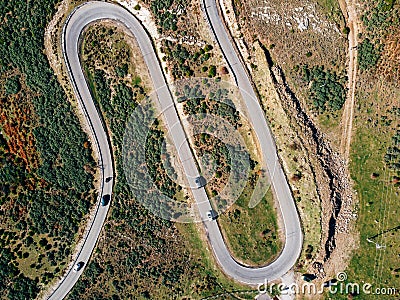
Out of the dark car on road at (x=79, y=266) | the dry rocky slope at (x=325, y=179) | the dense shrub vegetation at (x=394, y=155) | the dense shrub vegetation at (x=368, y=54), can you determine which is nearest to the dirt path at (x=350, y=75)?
the dense shrub vegetation at (x=368, y=54)

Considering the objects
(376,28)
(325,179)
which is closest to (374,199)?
(325,179)

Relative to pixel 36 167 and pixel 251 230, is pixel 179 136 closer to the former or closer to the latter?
pixel 251 230

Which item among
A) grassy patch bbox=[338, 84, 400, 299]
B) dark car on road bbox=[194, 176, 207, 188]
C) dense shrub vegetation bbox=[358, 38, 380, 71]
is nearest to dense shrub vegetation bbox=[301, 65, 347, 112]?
grassy patch bbox=[338, 84, 400, 299]

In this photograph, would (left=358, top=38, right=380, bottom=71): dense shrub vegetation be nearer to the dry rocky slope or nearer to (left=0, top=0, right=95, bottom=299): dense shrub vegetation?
the dry rocky slope

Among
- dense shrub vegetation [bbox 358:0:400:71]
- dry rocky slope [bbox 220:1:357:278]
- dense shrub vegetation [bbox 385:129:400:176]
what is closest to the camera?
dense shrub vegetation [bbox 358:0:400:71]

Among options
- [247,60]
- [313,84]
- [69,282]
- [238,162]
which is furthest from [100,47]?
[69,282]

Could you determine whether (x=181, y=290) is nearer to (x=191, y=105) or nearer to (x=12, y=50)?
→ (x=191, y=105)

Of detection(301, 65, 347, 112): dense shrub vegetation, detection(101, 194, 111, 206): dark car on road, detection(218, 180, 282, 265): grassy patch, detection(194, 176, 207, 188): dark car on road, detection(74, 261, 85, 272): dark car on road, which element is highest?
detection(301, 65, 347, 112): dense shrub vegetation
